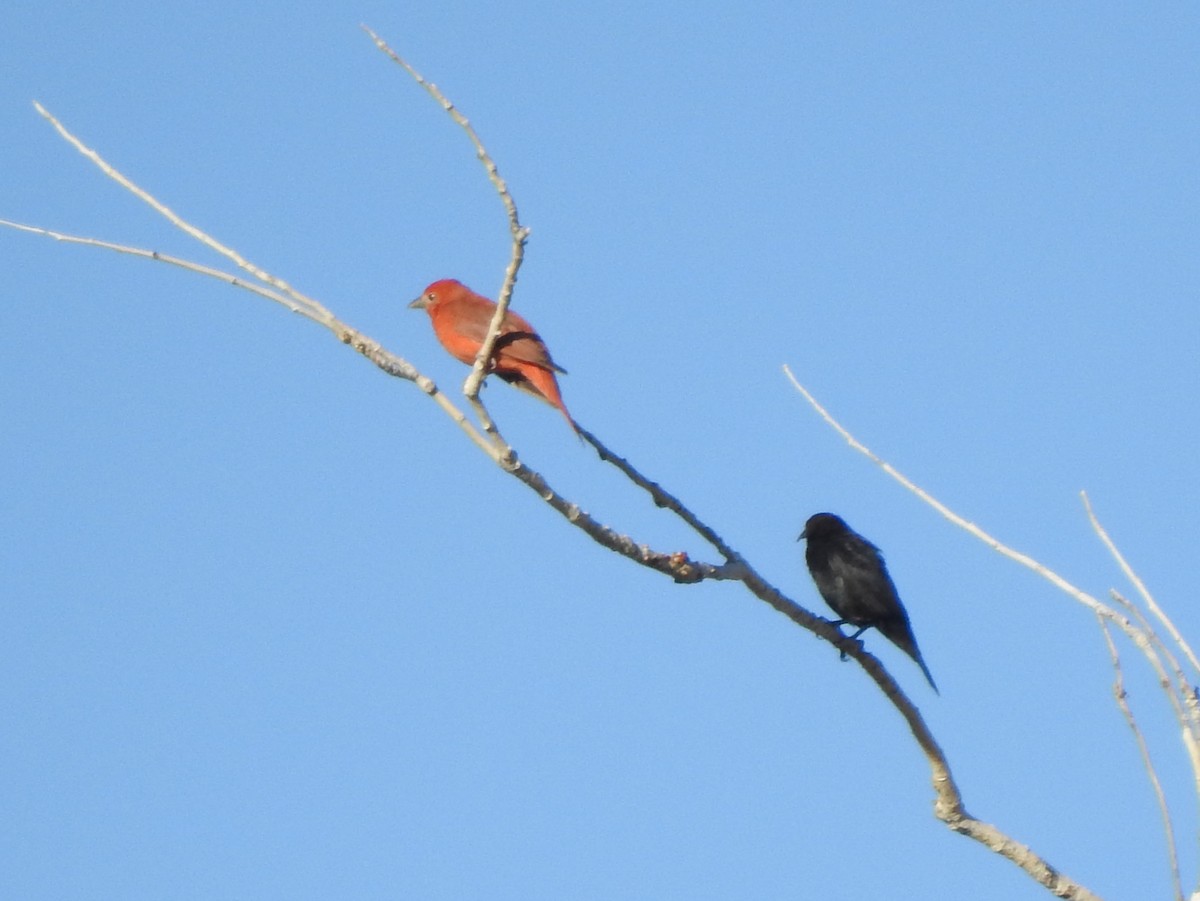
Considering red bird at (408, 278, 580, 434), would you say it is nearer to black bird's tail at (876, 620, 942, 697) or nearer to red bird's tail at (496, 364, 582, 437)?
red bird's tail at (496, 364, 582, 437)

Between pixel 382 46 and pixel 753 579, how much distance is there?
1.87 meters

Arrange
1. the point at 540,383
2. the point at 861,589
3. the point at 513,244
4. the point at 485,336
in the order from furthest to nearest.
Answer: the point at 861,589 < the point at 540,383 < the point at 485,336 < the point at 513,244

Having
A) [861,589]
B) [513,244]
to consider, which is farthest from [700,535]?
[861,589]

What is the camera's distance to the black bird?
791 cm

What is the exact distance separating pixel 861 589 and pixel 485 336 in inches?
118

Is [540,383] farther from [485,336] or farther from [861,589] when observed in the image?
[861,589]

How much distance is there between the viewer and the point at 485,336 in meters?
5.71

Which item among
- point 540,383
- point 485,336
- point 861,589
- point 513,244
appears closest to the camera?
point 513,244

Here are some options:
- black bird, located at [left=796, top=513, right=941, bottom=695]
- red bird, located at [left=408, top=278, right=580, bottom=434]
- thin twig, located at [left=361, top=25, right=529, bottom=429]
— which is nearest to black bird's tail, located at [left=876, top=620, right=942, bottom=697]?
black bird, located at [left=796, top=513, right=941, bottom=695]

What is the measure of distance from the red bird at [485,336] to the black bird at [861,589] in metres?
2.12

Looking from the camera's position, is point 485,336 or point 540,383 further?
point 540,383

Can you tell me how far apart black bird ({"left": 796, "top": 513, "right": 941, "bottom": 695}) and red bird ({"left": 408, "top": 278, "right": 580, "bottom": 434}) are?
2.12 metres

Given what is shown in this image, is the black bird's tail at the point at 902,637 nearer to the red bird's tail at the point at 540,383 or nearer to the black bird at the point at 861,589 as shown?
the black bird at the point at 861,589

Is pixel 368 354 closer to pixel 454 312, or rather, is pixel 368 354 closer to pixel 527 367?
pixel 527 367
